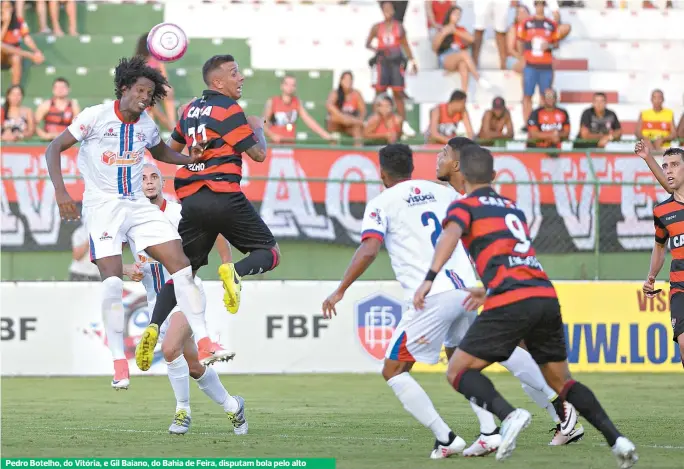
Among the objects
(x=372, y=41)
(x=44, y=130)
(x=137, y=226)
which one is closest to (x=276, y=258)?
(x=137, y=226)

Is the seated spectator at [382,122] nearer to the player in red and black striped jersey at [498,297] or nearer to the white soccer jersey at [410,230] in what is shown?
the white soccer jersey at [410,230]

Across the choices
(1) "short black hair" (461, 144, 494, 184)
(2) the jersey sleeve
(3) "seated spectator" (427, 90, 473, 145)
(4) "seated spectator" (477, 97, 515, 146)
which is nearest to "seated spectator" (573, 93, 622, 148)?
(4) "seated spectator" (477, 97, 515, 146)

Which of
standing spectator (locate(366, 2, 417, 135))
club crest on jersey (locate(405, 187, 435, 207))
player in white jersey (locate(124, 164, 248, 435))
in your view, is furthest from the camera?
standing spectator (locate(366, 2, 417, 135))

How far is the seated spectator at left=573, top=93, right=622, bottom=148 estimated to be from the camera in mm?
19484

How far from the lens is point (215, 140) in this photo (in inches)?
361

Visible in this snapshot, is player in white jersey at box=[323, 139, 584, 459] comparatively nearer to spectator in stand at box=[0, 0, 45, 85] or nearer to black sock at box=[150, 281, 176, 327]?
black sock at box=[150, 281, 176, 327]

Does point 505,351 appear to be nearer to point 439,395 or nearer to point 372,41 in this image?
point 439,395

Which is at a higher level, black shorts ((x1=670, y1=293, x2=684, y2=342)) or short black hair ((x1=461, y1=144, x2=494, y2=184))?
short black hair ((x1=461, y1=144, x2=494, y2=184))

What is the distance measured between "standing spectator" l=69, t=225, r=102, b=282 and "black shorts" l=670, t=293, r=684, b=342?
817 centimetres

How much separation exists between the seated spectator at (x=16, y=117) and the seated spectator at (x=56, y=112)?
144mm

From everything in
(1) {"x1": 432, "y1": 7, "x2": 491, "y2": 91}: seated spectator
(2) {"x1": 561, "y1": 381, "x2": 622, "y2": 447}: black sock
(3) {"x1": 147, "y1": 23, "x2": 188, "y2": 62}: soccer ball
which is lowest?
(2) {"x1": 561, "y1": 381, "x2": 622, "y2": 447}: black sock

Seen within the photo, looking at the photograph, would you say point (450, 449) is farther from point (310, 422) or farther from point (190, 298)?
point (310, 422)

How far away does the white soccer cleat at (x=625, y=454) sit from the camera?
6.88 metres

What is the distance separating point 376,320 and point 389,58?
571cm
